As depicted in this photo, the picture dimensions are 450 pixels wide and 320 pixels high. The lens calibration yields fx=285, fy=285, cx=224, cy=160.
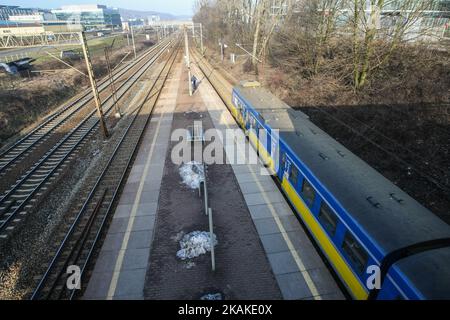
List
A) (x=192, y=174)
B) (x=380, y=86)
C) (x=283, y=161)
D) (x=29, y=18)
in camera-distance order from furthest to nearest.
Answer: (x=29, y=18)
(x=380, y=86)
(x=192, y=174)
(x=283, y=161)

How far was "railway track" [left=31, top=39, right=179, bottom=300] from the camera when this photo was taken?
909cm

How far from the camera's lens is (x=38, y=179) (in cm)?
1499

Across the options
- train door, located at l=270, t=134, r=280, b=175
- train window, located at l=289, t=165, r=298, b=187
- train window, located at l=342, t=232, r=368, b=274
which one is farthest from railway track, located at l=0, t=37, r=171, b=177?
train window, located at l=342, t=232, r=368, b=274

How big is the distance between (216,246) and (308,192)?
12.9 feet

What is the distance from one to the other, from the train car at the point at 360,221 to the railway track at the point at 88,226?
26.4ft

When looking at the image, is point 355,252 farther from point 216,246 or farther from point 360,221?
point 216,246

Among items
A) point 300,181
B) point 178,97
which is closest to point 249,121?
point 300,181

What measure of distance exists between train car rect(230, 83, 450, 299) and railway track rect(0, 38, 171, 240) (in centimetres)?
1158

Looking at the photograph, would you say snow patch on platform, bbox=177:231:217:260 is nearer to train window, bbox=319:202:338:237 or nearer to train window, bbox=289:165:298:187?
train window, bbox=289:165:298:187

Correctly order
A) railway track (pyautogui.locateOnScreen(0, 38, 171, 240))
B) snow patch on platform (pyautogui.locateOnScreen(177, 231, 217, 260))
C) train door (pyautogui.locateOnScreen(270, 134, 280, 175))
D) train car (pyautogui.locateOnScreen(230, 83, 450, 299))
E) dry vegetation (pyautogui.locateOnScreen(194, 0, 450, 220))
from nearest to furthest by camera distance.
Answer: train car (pyautogui.locateOnScreen(230, 83, 450, 299)), snow patch on platform (pyautogui.locateOnScreen(177, 231, 217, 260)), railway track (pyautogui.locateOnScreen(0, 38, 171, 240)), train door (pyautogui.locateOnScreen(270, 134, 280, 175)), dry vegetation (pyautogui.locateOnScreen(194, 0, 450, 220))

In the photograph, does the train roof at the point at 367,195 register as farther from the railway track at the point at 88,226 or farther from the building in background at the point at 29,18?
the building in background at the point at 29,18

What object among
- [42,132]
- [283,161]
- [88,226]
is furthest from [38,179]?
[283,161]

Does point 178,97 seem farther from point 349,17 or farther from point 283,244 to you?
point 283,244

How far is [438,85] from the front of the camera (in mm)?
17219
